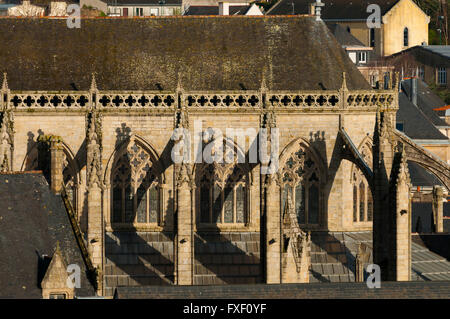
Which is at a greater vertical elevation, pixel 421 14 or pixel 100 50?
pixel 421 14

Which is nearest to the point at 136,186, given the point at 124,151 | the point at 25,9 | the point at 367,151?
the point at 124,151

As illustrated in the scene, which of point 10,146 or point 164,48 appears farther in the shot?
point 164,48

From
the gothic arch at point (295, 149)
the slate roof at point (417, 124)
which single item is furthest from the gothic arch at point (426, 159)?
the slate roof at point (417, 124)

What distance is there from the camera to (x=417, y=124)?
346ft

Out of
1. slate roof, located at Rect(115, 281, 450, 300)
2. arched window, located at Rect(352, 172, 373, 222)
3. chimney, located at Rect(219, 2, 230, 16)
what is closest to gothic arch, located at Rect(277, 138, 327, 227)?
arched window, located at Rect(352, 172, 373, 222)

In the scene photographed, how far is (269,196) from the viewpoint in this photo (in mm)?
51781

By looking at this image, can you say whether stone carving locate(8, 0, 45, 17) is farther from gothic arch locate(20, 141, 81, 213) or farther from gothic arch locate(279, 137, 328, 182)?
gothic arch locate(279, 137, 328, 182)

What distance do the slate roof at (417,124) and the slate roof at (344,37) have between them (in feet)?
99.7

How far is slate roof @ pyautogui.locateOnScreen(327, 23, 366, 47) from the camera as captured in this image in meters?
137

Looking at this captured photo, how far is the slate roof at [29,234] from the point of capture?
41.2m

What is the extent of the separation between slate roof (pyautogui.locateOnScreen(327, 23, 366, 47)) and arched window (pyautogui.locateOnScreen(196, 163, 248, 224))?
81423 mm

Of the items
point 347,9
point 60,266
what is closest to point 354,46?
point 347,9
